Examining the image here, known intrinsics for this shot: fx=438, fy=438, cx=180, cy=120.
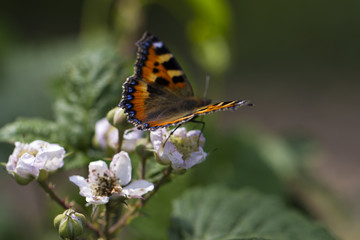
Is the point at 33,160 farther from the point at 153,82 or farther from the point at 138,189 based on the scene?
the point at 153,82

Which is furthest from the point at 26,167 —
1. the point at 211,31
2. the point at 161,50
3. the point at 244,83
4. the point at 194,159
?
the point at 244,83

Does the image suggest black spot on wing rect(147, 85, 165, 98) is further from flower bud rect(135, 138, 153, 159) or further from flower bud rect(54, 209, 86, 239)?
flower bud rect(54, 209, 86, 239)

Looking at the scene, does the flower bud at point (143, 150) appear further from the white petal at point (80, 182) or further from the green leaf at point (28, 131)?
the green leaf at point (28, 131)

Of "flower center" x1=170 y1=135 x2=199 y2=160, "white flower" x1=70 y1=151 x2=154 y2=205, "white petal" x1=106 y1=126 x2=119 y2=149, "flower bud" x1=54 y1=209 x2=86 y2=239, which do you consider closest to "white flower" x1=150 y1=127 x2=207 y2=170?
"flower center" x1=170 y1=135 x2=199 y2=160

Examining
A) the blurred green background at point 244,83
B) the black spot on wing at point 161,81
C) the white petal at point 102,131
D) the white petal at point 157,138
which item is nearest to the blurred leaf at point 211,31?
the blurred green background at point 244,83

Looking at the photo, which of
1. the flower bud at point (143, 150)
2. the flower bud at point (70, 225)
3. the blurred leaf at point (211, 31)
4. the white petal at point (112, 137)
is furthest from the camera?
the blurred leaf at point (211, 31)

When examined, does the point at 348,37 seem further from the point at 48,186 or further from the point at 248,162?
the point at 48,186

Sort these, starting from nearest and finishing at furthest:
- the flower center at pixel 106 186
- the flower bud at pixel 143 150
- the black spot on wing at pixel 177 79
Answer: the flower center at pixel 106 186, the flower bud at pixel 143 150, the black spot on wing at pixel 177 79
